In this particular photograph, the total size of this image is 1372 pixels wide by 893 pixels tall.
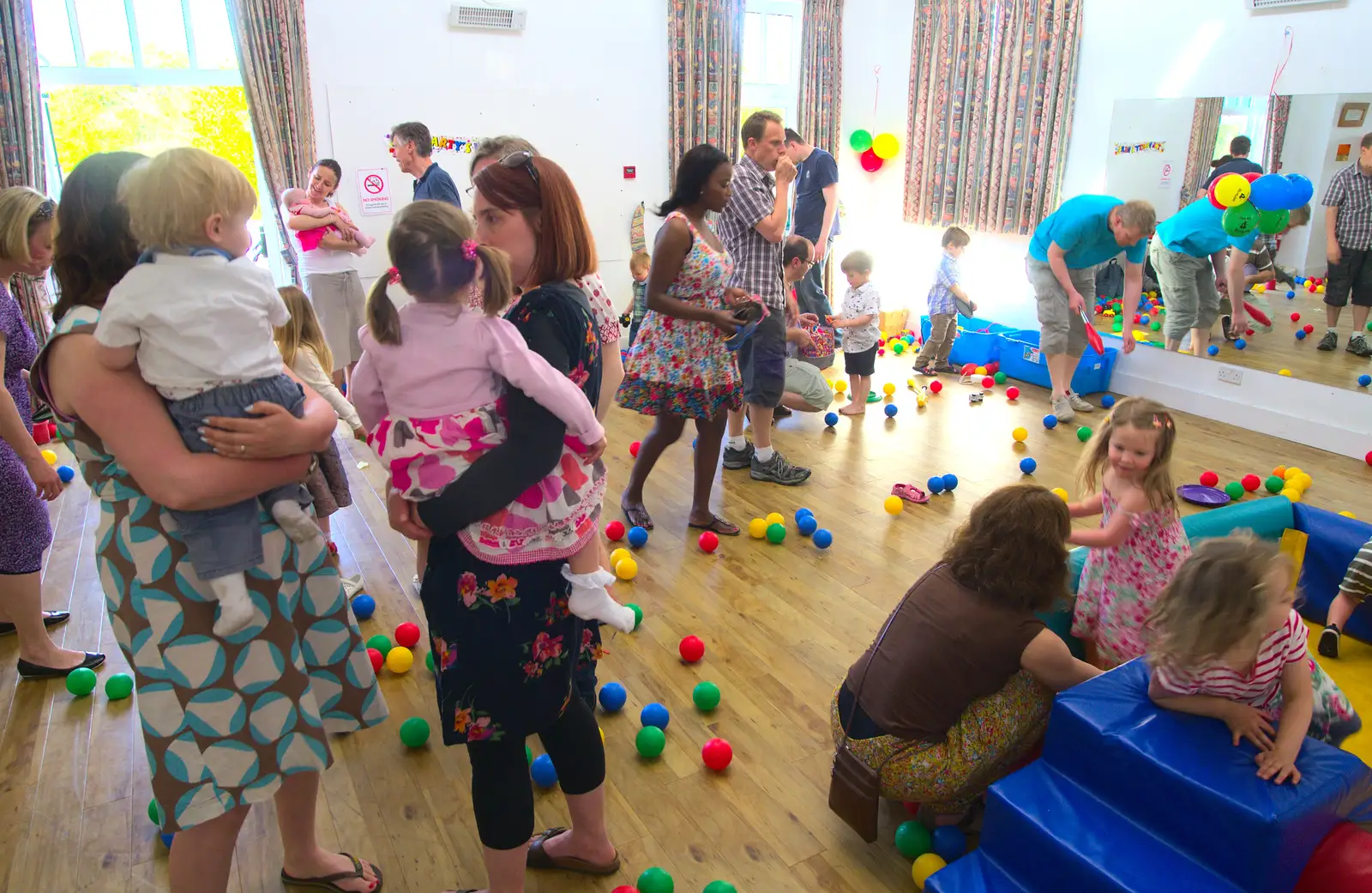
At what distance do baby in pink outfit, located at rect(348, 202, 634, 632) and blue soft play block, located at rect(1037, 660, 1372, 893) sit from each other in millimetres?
1189

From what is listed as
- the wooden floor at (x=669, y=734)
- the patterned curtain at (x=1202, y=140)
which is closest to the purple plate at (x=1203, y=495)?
the wooden floor at (x=669, y=734)

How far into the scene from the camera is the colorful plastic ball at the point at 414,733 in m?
2.45

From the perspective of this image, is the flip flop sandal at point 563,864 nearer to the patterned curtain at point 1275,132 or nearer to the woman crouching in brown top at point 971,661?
the woman crouching in brown top at point 971,661

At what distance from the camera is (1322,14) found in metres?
4.90

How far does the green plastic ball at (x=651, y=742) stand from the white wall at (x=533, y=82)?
492cm

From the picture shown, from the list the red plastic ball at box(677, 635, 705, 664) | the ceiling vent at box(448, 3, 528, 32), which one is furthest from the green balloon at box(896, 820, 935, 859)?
the ceiling vent at box(448, 3, 528, 32)

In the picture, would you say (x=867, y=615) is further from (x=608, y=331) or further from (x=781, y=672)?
(x=608, y=331)

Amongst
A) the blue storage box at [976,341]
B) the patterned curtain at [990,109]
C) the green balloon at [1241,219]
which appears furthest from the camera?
the blue storage box at [976,341]

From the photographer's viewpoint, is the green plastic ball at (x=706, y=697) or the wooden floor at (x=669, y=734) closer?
the wooden floor at (x=669, y=734)

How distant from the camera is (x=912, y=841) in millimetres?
2076

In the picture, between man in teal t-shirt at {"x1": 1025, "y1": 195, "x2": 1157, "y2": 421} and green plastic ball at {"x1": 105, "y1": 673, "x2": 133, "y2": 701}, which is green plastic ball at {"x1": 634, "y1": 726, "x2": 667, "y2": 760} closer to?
green plastic ball at {"x1": 105, "y1": 673, "x2": 133, "y2": 701}

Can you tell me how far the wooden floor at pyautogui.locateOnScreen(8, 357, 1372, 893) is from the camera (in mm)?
2074

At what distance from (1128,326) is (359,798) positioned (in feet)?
16.9

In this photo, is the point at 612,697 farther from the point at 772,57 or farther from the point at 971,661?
the point at 772,57
